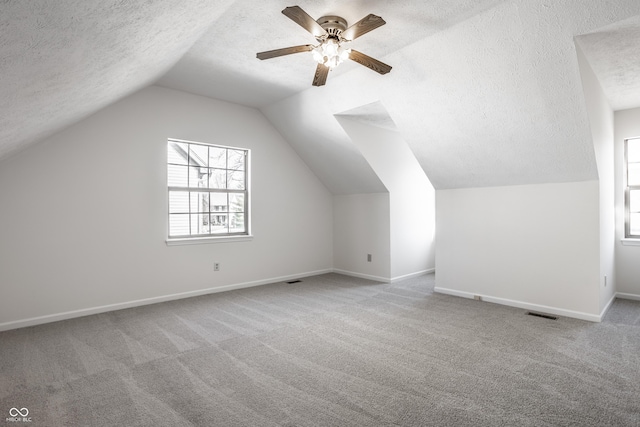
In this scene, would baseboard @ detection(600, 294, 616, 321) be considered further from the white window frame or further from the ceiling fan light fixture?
the white window frame

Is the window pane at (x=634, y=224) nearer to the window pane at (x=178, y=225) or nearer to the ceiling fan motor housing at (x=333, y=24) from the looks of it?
the ceiling fan motor housing at (x=333, y=24)

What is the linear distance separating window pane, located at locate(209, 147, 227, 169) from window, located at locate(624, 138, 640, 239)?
5202 millimetres

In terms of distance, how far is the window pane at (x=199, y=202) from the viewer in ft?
15.0

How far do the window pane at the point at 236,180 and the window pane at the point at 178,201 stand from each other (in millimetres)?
641

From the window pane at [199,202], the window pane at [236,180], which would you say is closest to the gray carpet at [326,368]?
the window pane at [199,202]

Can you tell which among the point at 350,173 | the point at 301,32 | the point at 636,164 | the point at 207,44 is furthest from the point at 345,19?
the point at 636,164

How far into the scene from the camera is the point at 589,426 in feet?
5.87

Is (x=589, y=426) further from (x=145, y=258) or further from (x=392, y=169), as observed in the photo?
(x=145, y=258)

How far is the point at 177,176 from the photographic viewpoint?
174 inches

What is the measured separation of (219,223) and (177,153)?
→ 109 centimetres

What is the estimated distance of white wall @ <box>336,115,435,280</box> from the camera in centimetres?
488

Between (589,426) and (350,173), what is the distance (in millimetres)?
3962
